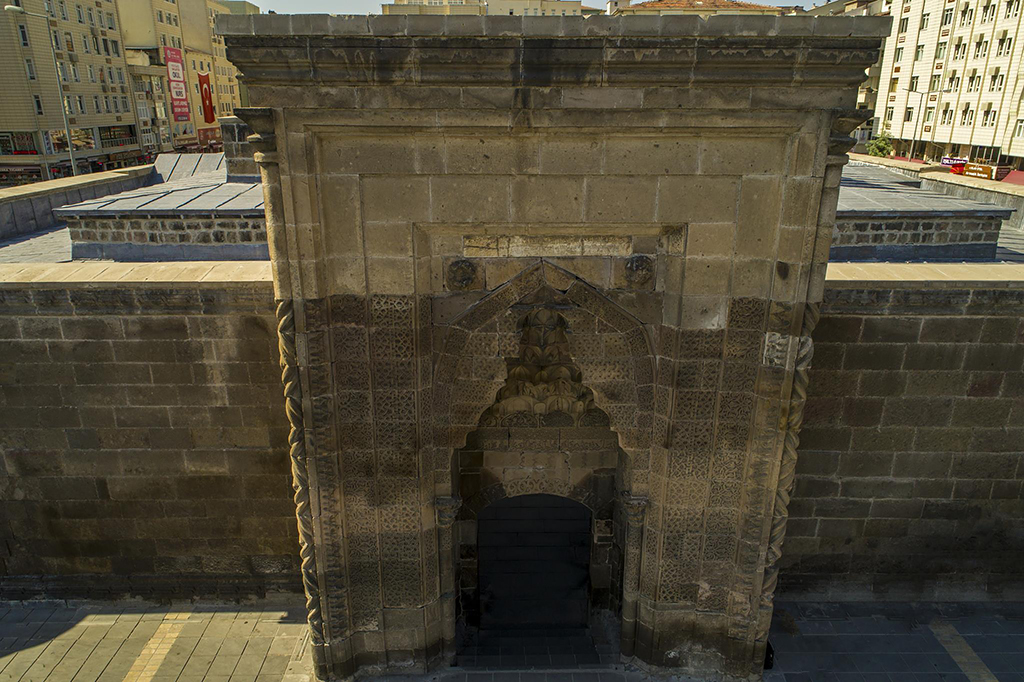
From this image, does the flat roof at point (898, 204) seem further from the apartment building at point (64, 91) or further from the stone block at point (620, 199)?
the apartment building at point (64, 91)

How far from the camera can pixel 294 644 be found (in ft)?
23.0

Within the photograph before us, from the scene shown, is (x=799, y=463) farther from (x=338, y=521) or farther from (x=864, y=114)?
(x=338, y=521)

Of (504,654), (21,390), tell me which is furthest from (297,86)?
(504,654)

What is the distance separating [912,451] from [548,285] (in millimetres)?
4528

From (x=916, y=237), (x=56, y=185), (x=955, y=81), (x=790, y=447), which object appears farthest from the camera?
(x=955, y=81)

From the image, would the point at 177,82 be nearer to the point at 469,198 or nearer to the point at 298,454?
the point at 298,454

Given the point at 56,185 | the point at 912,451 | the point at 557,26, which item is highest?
the point at 557,26

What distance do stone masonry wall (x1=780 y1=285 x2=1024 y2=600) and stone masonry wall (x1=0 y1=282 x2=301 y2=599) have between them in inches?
224

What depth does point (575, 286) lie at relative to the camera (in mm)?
5414

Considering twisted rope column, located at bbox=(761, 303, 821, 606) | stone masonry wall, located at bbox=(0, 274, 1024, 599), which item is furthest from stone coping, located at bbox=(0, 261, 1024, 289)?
twisted rope column, located at bbox=(761, 303, 821, 606)

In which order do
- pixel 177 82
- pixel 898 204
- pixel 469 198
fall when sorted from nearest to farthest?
pixel 469 198 < pixel 898 204 < pixel 177 82

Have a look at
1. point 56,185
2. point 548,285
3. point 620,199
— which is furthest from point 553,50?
point 56,185

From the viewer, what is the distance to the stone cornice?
450 cm

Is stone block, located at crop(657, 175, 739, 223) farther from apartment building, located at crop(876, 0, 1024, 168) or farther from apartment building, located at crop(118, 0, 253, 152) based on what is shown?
apartment building, located at crop(118, 0, 253, 152)
